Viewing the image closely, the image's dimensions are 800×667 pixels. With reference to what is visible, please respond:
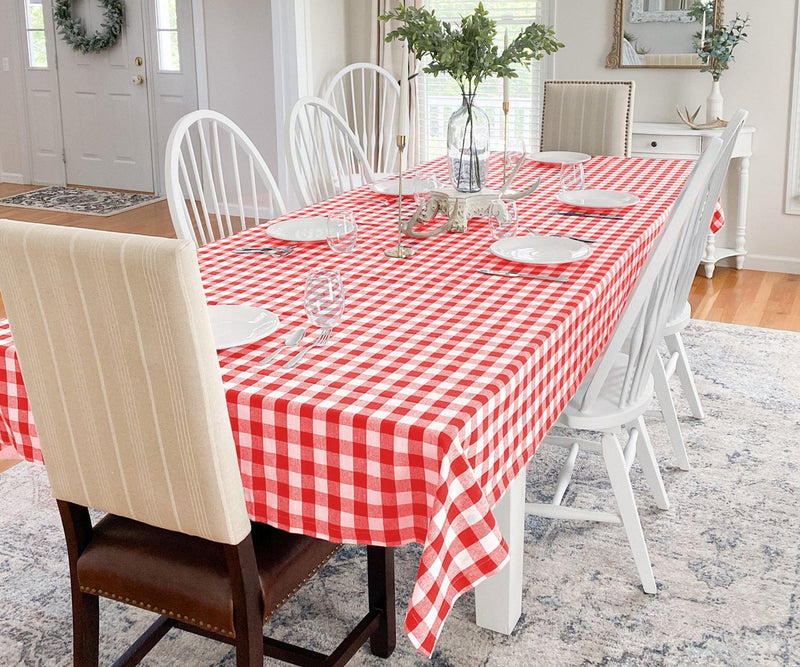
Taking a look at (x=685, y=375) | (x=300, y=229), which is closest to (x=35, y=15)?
(x=300, y=229)

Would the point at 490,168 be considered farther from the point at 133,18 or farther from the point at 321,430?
the point at 133,18

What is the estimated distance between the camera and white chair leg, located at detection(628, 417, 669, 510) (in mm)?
2488

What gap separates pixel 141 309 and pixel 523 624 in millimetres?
1254

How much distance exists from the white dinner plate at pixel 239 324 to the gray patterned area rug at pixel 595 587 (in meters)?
0.76

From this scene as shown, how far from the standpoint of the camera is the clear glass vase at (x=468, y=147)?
2.76 metres

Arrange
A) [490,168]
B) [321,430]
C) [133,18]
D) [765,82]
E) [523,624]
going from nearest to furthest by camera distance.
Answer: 1. [321,430]
2. [523,624]
3. [490,168]
4. [765,82]
5. [133,18]

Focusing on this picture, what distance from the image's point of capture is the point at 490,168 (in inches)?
136

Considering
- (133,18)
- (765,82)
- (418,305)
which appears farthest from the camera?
(133,18)

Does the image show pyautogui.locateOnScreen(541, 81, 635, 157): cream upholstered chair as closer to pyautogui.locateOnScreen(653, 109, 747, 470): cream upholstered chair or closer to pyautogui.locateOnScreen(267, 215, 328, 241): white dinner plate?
pyautogui.locateOnScreen(653, 109, 747, 470): cream upholstered chair

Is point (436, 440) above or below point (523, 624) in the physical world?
above

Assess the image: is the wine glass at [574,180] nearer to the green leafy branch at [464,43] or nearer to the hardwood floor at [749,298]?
the green leafy branch at [464,43]

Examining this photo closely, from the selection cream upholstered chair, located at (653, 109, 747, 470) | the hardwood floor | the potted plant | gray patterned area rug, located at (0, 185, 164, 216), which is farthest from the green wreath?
cream upholstered chair, located at (653, 109, 747, 470)

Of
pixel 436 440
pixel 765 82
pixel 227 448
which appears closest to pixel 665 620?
pixel 436 440

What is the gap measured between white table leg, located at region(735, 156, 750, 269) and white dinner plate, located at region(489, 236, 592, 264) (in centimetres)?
265
